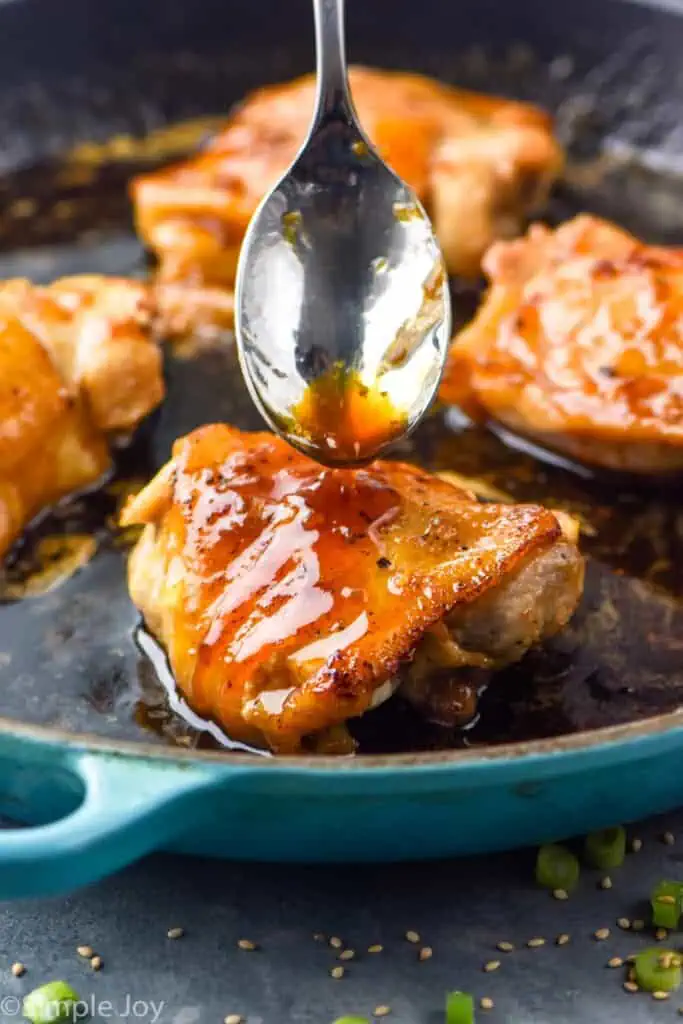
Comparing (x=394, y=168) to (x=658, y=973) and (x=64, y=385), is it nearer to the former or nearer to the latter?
(x=64, y=385)

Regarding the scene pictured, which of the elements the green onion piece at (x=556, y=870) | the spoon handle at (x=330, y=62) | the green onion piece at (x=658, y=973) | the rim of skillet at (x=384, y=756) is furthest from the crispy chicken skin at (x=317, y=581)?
the spoon handle at (x=330, y=62)

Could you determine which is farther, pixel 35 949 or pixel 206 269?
pixel 206 269

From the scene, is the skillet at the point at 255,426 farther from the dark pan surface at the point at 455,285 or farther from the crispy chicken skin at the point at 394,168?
the crispy chicken skin at the point at 394,168

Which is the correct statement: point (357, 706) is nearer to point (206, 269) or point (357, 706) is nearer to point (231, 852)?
point (231, 852)

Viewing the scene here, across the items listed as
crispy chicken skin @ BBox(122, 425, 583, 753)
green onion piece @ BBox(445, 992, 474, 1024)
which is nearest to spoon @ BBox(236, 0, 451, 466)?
crispy chicken skin @ BBox(122, 425, 583, 753)

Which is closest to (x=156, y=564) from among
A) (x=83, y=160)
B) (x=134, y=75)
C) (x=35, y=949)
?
(x=35, y=949)

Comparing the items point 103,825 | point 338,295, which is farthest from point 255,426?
point 103,825

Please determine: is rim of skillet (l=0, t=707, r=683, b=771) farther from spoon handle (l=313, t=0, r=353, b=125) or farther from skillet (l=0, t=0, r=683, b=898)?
spoon handle (l=313, t=0, r=353, b=125)
